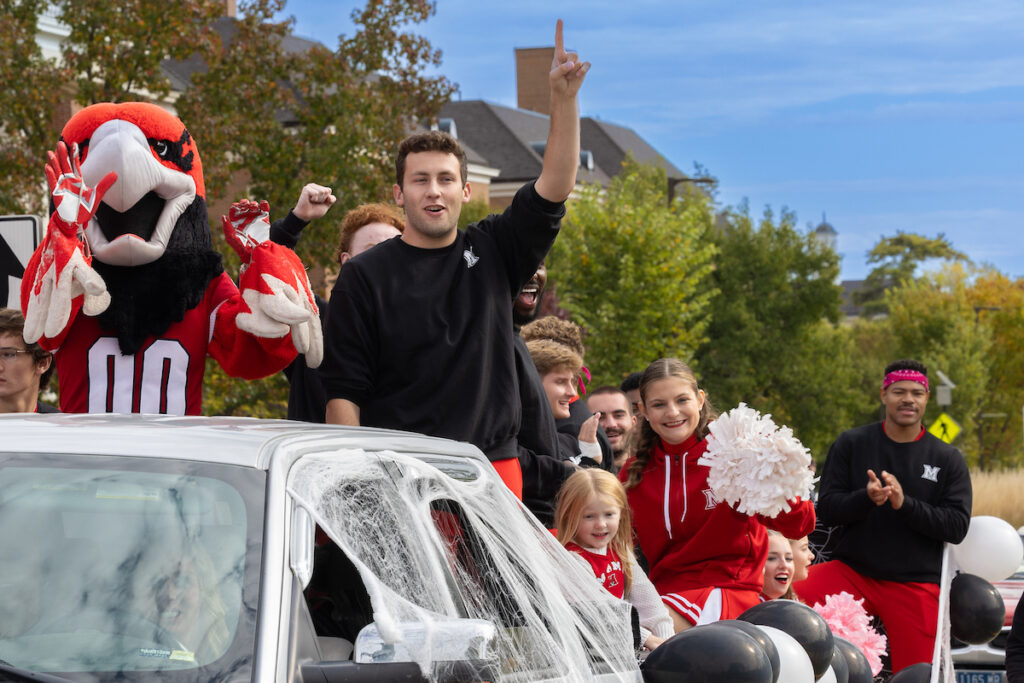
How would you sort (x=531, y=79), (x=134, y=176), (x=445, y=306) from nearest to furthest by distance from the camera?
(x=445, y=306)
(x=134, y=176)
(x=531, y=79)

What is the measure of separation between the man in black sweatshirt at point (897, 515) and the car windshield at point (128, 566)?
5.34 meters

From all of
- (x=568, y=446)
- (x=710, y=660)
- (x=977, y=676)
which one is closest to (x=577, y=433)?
(x=568, y=446)

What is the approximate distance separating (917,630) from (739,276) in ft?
133

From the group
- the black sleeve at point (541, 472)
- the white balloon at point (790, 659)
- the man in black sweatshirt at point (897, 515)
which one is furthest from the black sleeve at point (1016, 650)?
the man in black sweatshirt at point (897, 515)

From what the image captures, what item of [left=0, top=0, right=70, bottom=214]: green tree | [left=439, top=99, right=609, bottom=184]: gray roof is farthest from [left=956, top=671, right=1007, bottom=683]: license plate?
[left=439, top=99, right=609, bottom=184]: gray roof

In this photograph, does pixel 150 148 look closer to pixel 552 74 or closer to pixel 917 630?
pixel 552 74

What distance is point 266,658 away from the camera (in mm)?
2389

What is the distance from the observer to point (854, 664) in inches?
212

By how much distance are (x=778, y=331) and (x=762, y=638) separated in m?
44.3

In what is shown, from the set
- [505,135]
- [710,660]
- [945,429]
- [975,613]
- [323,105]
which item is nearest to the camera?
[710,660]

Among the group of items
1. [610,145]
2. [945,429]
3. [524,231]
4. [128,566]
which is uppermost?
[610,145]

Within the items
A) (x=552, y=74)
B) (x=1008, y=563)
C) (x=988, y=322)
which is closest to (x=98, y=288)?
(x=552, y=74)

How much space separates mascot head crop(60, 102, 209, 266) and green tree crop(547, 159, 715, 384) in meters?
23.9

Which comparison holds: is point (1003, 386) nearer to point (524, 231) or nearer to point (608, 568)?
point (608, 568)
